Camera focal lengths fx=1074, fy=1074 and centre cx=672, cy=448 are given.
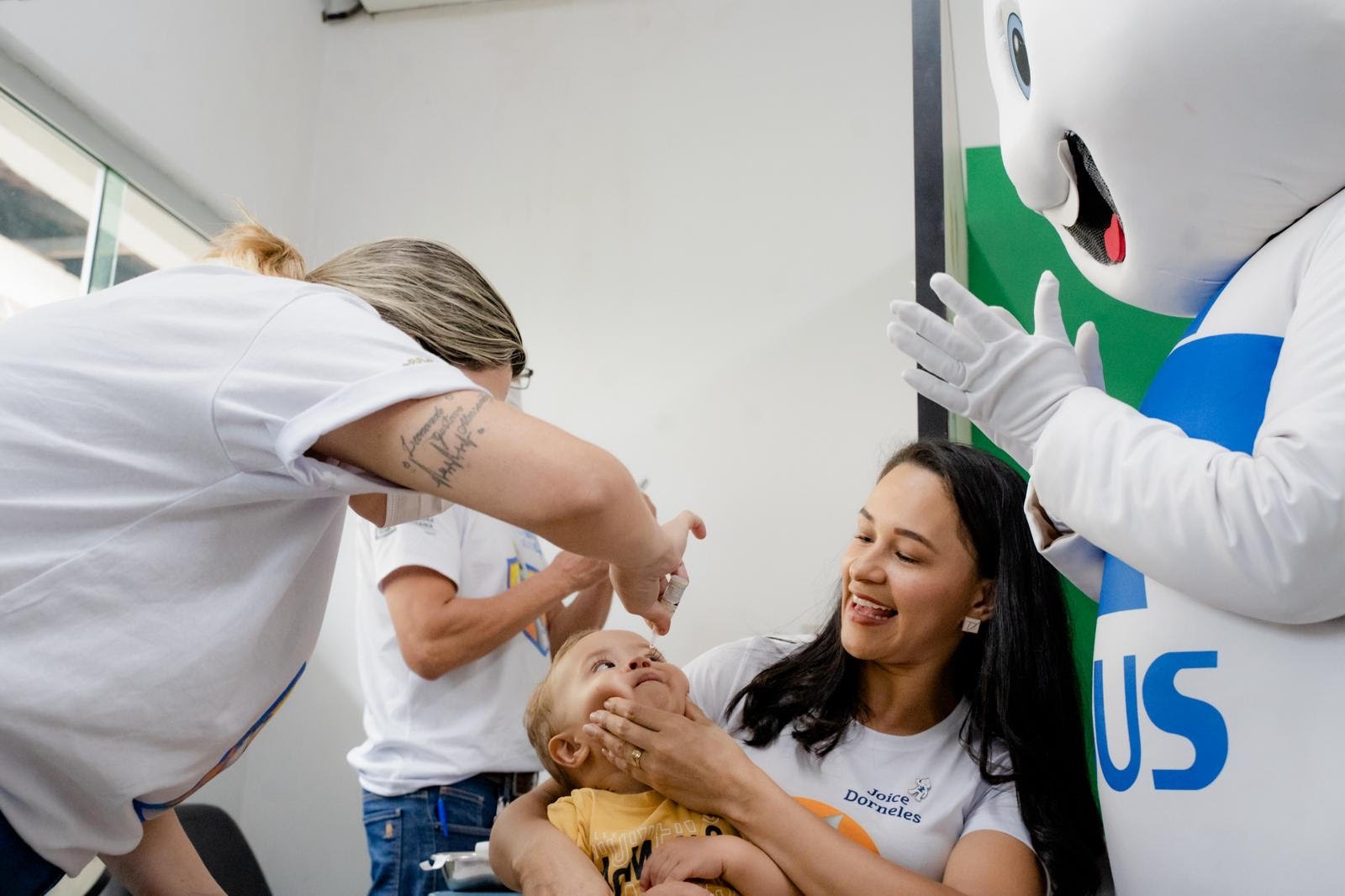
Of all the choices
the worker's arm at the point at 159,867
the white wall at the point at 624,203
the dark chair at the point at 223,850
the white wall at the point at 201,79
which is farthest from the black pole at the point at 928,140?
the white wall at the point at 201,79

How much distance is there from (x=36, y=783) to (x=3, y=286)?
75.5 inches

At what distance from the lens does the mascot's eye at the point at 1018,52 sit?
124cm

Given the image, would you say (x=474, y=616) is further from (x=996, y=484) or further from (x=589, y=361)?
(x=589, y=361)

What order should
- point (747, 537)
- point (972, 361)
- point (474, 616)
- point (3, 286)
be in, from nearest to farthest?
point (972, 361) → point (474, 616) → point (3, 286) → point (747, 537)

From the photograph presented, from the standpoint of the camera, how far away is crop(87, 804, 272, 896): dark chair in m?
2.31

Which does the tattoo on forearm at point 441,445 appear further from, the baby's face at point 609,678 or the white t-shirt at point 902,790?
the white t-shirt at point 902,790

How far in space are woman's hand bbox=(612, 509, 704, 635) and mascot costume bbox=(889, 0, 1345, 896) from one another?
33 centimetres

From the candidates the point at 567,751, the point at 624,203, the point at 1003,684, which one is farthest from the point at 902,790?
the point at 624,203

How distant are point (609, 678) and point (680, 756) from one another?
21cm

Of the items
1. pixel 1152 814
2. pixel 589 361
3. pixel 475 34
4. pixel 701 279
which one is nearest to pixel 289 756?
pixel 589 361

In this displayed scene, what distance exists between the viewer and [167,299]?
0.97 m

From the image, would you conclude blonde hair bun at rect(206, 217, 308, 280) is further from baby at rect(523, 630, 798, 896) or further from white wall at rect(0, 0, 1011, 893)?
white wall at rect(0, 0, 1011, 893)

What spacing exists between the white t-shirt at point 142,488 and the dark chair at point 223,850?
1449 millimetres

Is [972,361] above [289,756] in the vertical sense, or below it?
above
